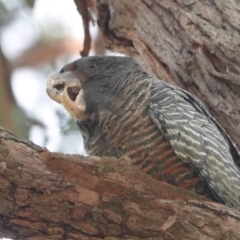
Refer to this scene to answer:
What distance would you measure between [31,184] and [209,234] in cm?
71

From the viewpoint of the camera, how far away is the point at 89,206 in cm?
240

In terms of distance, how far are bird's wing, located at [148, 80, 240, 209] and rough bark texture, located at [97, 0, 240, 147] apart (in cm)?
43

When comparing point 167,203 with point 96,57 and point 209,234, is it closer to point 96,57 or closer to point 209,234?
point 209,234

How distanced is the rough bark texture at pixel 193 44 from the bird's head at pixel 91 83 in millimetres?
367

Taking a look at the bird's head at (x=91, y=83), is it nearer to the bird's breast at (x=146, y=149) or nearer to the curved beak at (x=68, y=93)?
the curved beak at (x=68, y=93)

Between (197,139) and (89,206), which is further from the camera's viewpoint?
(197,139)

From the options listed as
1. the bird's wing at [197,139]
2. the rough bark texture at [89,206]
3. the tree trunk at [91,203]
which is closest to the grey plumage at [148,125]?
the bird's wing at [197,139]

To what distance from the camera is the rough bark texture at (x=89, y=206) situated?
2.35 metres

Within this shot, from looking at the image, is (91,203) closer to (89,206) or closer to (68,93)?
(89,206)

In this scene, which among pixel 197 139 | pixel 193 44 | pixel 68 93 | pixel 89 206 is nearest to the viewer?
pixel 89 206

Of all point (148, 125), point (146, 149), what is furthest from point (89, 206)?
point (148, 125)

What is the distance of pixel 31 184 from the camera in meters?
2.35

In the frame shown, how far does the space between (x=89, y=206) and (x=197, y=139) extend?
2.55 feet

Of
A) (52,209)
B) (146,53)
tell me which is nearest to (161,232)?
(52,209)
